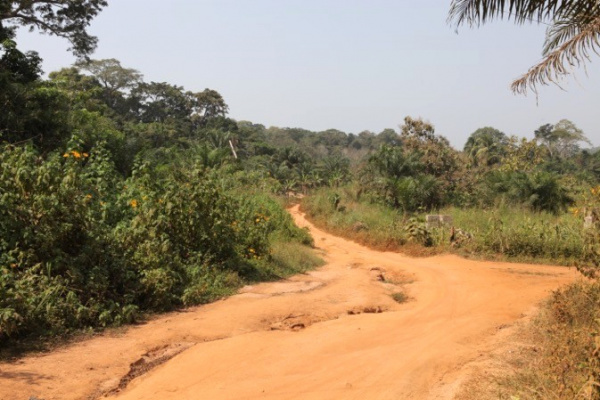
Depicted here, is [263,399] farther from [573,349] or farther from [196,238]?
[196,238]

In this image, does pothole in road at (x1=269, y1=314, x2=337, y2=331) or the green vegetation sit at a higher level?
the green vegetation

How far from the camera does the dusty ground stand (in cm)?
496

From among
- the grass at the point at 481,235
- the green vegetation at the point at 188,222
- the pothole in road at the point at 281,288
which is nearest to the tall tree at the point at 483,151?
the green vegetation at the point at 188,222

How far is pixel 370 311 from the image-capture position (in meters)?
8.38

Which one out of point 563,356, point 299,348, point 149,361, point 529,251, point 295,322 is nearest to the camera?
point 563,356

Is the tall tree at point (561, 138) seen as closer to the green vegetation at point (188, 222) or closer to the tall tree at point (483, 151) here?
the tall tree at point (483, 151)

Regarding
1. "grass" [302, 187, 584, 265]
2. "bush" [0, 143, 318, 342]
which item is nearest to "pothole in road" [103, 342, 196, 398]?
"bush" [0, 143, 318, 342]

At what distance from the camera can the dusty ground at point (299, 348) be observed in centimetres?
496

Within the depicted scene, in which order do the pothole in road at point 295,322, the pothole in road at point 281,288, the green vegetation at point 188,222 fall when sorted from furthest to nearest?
the pothole in road at point 281,288
the pothole in road at point 295,322
the green vegetation at point 188,222

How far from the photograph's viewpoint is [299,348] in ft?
20.1

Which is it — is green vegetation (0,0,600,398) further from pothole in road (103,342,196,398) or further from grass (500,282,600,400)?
pothole in road (103,342,196,398)

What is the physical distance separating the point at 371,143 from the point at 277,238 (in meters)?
69.1

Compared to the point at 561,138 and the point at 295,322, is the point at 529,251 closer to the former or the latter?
the point at 295,322

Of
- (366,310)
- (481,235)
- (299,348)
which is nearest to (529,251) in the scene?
(481,235)
